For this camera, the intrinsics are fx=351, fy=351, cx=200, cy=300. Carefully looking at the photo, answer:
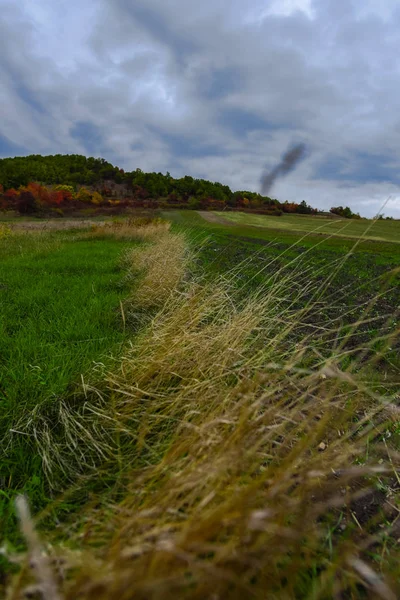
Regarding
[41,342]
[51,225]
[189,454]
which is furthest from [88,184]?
[189,454]

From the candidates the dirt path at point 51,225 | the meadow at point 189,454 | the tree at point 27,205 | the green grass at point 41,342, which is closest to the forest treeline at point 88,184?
the tree at point 27,205

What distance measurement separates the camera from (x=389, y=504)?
2.04m

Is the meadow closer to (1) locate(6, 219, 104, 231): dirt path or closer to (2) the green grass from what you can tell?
(2) the green grass

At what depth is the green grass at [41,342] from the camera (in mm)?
2055

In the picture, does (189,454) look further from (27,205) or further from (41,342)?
(27,205)

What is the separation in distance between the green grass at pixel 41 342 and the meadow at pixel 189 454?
0.06ft

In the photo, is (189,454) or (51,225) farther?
Result: (51,225)

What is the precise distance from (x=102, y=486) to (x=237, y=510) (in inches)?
46.1

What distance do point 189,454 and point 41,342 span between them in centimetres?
249

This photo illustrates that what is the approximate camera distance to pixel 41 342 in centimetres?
335

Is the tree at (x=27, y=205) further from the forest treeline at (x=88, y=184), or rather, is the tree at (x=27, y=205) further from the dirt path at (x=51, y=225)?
the dirt path at (x=51, y=225)

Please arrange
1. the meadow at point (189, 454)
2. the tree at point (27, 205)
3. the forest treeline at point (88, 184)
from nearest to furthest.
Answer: the meadow at point (189, 454) → the tree at point (27, 205) → the forest treeline at point (88, 184)

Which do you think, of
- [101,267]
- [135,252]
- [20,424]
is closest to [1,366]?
[20,424]

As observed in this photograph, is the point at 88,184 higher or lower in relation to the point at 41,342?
higher
